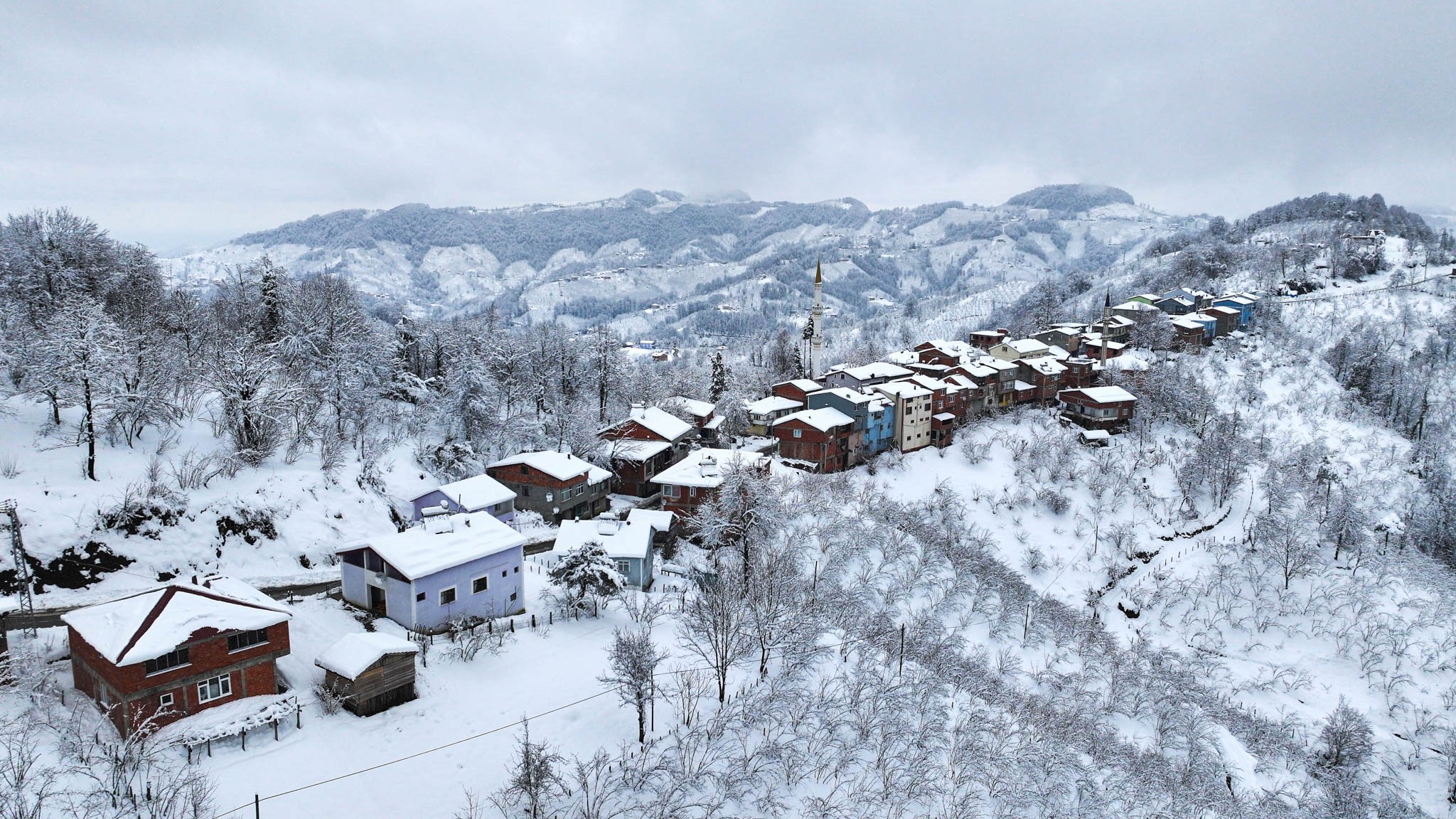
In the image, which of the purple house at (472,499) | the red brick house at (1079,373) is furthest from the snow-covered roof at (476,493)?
the red brick house at (1079,373)

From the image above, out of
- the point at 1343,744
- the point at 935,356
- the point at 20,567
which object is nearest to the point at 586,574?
the point at 20,567

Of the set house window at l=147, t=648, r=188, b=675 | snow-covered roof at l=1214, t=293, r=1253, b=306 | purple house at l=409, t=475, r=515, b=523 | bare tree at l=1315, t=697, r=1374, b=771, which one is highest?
snow-covered roof at l=1214, t=293, r=1253, b=306

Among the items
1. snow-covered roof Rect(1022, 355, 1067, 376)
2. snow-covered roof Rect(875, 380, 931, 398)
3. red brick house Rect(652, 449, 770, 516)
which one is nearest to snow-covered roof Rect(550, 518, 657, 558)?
red brick house Rect(652, 449, 770, 516)

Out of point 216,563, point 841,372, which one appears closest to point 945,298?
point 841,372

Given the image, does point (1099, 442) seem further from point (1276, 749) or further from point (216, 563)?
point (216, 563)

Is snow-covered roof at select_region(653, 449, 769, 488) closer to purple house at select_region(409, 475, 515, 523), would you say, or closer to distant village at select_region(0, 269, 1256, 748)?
distant village at select_region(0, 269, 1256, 748)

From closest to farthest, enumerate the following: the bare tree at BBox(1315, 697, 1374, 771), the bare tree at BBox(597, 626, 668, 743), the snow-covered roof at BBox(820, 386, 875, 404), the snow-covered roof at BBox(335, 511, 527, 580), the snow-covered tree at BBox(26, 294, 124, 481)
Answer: the bare tree at BBox(597, 626, 668, 743)
the snow-covered roof at BBox(335, 511, 527, 580)
the snow-covered tree at BBox(26, 294, 124, 481)
the bare tree at BBox(1315, 697, 1374, 771)
the snow-covered roof at BBox(820, 386, 875, 404)
